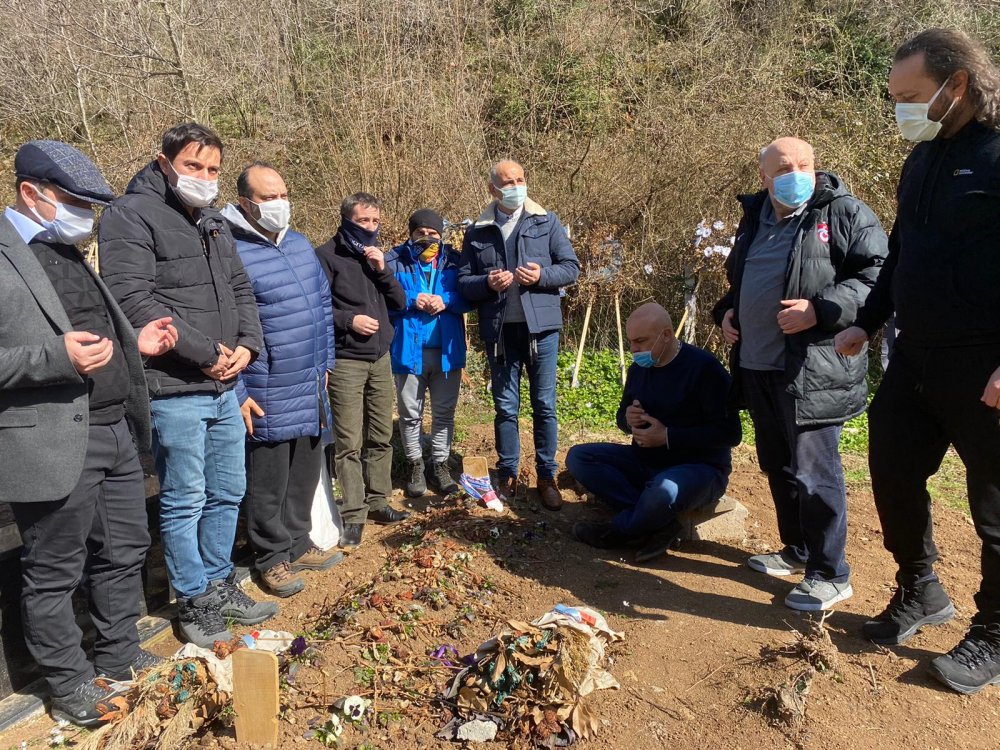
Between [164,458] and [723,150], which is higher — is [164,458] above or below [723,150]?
below

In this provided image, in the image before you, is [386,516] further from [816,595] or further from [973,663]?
[973,663]

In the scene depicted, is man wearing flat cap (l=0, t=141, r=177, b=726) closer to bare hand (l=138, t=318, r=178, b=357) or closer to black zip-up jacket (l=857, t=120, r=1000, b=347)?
bare hand (l=138, t=318, r=178, b=357)

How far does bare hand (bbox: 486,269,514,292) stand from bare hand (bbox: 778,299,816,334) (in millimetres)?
1944

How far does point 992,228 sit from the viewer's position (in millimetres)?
2820

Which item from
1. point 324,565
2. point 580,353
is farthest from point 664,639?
point 580,353

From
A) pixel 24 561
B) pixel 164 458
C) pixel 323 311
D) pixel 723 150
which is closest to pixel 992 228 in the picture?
pixel 323 311

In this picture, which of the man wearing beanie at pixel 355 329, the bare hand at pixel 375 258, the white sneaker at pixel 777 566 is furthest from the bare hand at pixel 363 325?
the white sneaker at pixel 777 566

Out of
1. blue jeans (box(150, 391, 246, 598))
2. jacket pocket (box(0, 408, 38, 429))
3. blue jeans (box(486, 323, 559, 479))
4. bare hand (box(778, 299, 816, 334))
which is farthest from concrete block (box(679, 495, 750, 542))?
jacket pocket (box(0, 408, 38, 429))

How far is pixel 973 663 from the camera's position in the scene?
3035 millimetres

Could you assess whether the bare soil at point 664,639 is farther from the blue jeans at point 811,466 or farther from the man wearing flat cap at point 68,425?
the man wearing flat cap at point 68,425

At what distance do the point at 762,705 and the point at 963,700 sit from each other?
0.82 meters

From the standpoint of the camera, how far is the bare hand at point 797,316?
11.5 feet

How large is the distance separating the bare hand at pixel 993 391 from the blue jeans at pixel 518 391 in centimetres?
277

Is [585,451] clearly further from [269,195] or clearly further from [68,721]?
[68,721]
